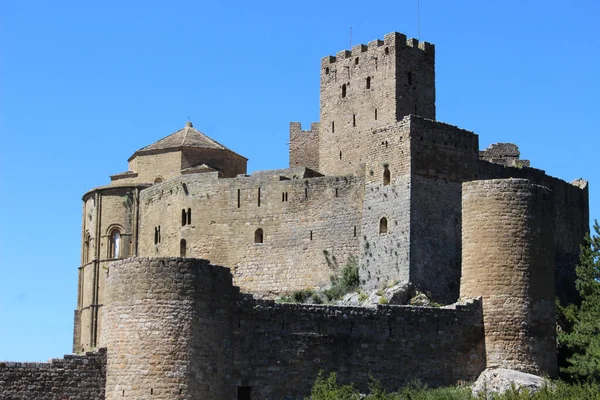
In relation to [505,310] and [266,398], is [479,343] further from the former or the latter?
[266,398]

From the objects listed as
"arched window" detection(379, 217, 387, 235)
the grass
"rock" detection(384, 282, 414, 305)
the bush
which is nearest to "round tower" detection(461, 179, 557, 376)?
the grass

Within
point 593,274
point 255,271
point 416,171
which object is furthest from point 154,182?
point 593,274

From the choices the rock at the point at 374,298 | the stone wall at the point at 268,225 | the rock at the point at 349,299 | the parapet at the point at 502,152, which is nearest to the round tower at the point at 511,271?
the rock at the point at 374,298

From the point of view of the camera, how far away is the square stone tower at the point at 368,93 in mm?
52812

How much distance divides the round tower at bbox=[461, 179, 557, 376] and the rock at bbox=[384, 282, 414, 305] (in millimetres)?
7349

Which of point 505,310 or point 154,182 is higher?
point 154,182

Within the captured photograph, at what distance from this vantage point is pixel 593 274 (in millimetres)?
44844

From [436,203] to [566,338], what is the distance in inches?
314

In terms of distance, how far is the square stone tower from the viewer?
5281 cm

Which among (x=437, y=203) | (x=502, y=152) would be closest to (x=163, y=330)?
(x=437, y=203)

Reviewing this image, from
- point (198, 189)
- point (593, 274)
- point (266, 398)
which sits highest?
point (198, 189)

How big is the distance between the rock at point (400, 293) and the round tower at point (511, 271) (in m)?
7.35

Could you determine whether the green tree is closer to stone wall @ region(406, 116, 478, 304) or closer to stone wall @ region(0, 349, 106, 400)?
stone wall @ region(406, 116, 478, 304)

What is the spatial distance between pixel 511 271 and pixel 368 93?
1786 cm
